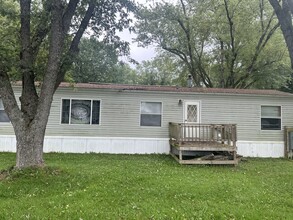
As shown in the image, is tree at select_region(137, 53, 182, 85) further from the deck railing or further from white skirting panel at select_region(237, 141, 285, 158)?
the deck railing

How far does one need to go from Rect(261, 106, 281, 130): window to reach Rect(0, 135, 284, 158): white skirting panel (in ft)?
2.48

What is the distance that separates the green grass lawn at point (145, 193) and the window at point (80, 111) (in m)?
3.42

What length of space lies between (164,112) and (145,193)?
21.6 ft


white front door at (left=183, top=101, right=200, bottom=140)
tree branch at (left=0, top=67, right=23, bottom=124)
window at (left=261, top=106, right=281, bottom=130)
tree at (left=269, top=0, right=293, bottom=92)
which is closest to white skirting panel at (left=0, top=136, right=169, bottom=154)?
white front door at (left=183, top=101, right=200, bottom=140)

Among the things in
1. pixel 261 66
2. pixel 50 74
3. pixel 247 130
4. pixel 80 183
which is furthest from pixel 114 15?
pixel 261 66

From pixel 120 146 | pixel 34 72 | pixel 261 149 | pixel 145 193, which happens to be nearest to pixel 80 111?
pixel 120 146

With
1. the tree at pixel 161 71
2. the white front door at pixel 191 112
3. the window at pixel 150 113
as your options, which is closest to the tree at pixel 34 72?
the window at pixel 150 113

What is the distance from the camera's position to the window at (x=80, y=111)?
11773mm

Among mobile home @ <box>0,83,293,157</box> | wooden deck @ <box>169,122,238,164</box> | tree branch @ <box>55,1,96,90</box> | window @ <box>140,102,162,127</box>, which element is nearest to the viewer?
tree branch @ <box>55,1,96,90</box>

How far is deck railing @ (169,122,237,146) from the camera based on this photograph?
9797 millimetres

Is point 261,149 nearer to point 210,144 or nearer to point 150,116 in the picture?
point 210,144

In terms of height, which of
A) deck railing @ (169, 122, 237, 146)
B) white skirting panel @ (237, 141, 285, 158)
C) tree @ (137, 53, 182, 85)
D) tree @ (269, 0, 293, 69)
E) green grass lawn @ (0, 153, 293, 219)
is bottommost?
green grass lawn @ (0, 153, 293, 219)

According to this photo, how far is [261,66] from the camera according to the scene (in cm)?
1969

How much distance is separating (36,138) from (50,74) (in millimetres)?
1708
